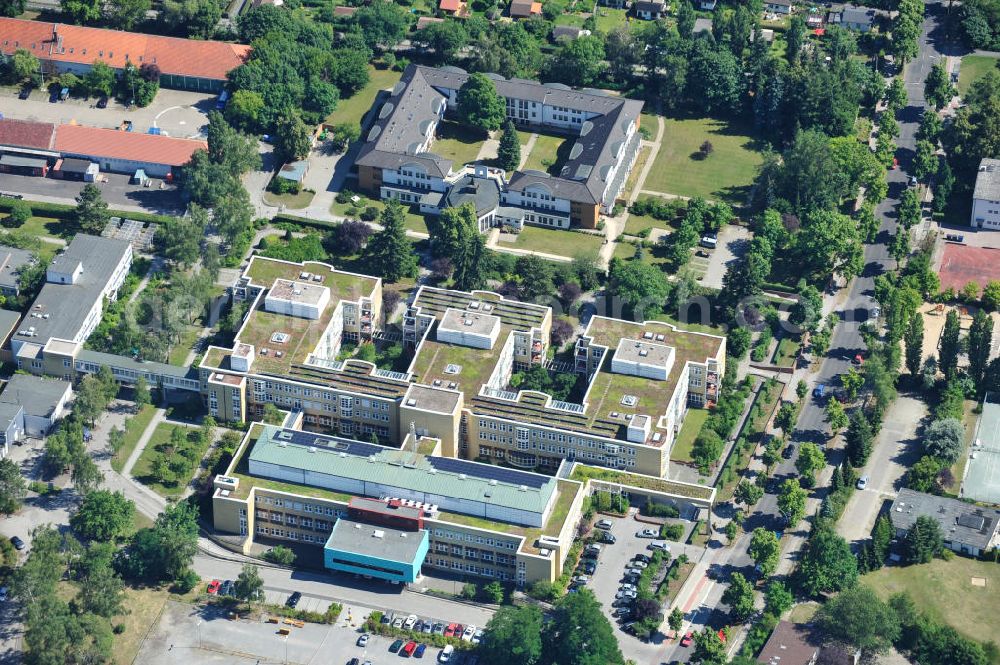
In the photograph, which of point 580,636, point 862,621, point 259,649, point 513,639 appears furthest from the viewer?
point 259,649

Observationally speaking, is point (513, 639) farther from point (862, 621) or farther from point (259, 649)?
point (862, 621)

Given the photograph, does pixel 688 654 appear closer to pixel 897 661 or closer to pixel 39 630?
pixel 897 661

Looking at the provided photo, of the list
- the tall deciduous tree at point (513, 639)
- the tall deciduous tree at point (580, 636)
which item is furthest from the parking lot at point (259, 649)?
the tall deciduous tree at point (580, 636)

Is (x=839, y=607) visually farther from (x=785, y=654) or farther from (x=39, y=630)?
(x=39, y=630)

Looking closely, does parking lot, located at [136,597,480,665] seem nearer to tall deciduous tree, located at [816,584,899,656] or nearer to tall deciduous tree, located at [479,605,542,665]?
tall deciduous tree, located at [479,605,542,665]

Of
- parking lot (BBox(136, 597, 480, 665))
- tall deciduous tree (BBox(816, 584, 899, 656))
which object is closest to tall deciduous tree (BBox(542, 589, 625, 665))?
parking lot (BBox(136, 597, 480, 665))

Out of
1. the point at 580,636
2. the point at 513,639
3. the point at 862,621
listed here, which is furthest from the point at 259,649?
the point at 862,621

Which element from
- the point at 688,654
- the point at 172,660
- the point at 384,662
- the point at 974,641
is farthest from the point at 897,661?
the point at 172,660

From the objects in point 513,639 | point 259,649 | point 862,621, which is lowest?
point 259,649

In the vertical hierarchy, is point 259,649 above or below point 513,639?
below

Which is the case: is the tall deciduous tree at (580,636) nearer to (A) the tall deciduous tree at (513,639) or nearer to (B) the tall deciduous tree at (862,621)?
(A) the tall deciduous tree at (513,639)
